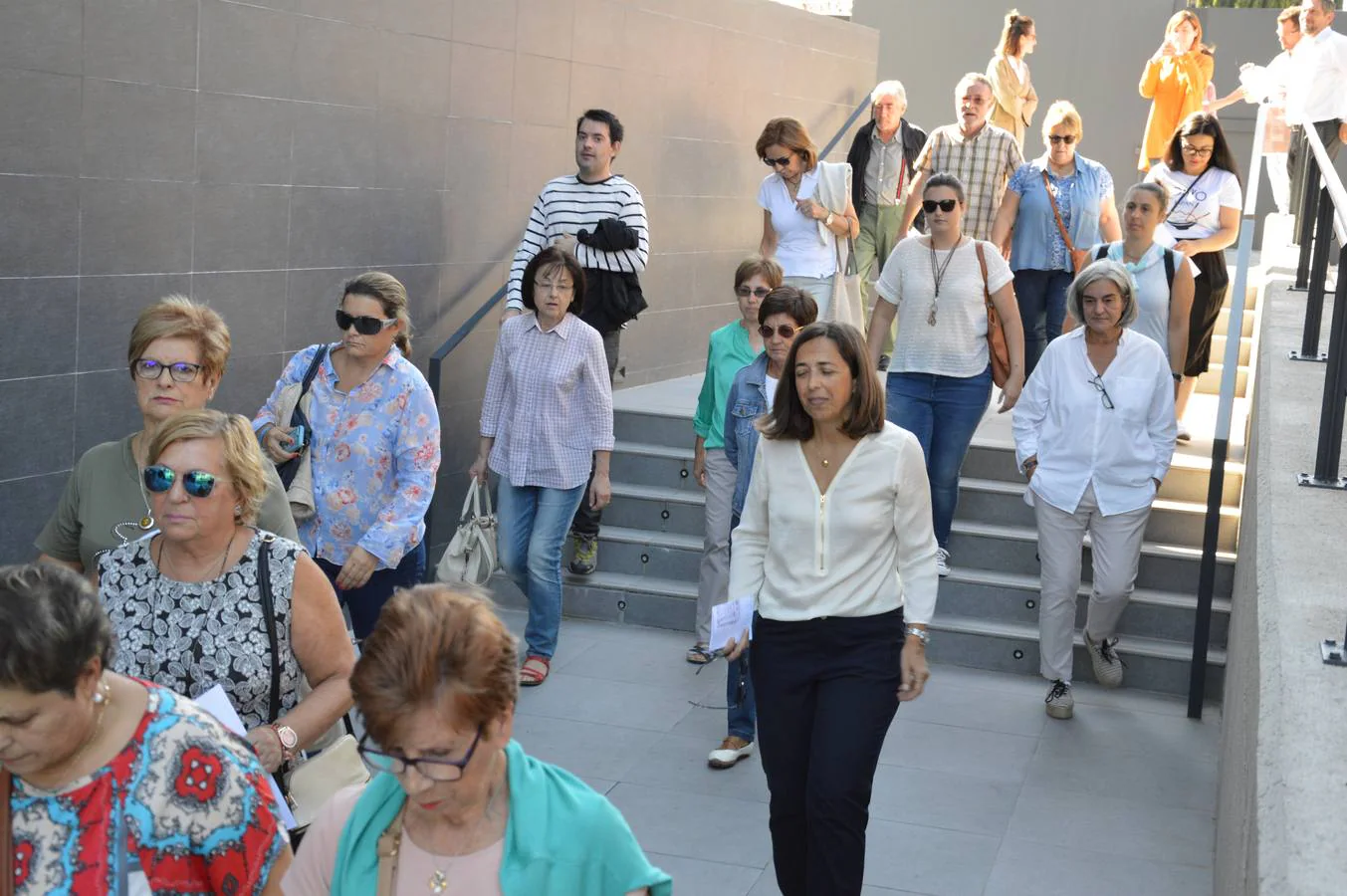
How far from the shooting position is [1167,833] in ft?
21.0

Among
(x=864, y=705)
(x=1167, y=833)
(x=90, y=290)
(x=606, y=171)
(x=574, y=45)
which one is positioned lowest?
(x=1167, y=833)

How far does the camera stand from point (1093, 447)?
7555 millimetres

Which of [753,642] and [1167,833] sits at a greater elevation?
[753,642]

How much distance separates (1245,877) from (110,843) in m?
2.00

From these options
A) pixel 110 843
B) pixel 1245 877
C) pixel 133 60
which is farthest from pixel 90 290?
pixel 1245 877

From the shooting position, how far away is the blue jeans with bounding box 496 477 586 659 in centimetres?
793

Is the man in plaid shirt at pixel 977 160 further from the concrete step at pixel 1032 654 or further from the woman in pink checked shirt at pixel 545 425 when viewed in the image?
the woman in pink checked shirt at pixel 545 425

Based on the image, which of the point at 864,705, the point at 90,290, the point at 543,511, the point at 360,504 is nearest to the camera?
the point at 864,705

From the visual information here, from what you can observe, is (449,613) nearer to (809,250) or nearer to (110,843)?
(110,843)

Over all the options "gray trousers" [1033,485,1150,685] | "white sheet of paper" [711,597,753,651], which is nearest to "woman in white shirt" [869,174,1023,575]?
"gray trousers" [1033,485,1150,685]

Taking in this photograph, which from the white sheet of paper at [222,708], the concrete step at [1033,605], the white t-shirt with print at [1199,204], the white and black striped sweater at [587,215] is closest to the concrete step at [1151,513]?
the concrete step at [1033,605]

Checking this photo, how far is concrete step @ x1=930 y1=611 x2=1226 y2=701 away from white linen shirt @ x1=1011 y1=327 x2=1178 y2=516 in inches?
40.9

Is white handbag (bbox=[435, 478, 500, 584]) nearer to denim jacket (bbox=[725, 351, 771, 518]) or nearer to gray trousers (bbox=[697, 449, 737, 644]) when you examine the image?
Result: gray trousers (bbox=[697, 449, 737, 644])

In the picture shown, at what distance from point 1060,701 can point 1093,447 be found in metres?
1.21
